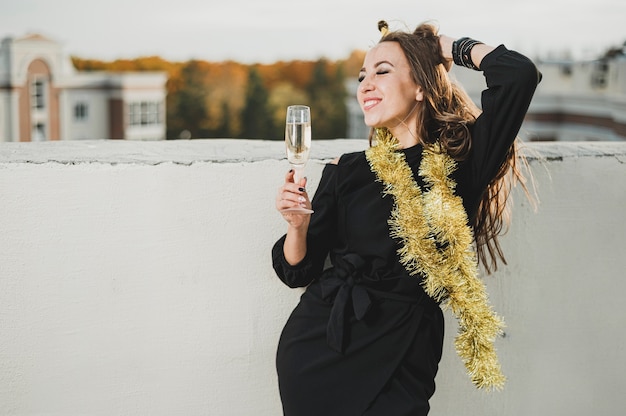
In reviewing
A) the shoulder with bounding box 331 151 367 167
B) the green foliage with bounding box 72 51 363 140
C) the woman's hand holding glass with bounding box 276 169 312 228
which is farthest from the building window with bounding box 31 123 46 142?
the woman's hand holding glass with bounding box 276 169 312 228

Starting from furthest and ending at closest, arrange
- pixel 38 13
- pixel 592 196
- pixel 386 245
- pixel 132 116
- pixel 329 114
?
pixel 329 114, pixel 38 13, pixel 132 116, pixel 592 196, pixel 386 245

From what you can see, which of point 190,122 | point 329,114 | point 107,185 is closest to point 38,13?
point 190,122

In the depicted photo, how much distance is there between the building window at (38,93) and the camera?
34241 millimetres

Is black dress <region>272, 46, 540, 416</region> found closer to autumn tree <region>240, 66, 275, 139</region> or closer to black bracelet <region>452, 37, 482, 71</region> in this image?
black bracelet <region>452, 37, 482, 71</region>

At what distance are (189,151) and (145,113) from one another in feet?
129

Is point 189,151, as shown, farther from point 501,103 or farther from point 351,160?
point 501,103

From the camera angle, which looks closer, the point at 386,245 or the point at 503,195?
the point at 386,245

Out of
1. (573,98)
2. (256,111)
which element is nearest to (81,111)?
(256,111)

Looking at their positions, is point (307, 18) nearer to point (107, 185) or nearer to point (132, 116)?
point (132, 116)

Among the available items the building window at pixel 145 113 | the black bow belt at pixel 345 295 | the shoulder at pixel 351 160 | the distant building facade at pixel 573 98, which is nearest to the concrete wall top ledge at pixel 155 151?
the shoulder at pixel 351 160

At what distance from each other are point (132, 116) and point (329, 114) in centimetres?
1684

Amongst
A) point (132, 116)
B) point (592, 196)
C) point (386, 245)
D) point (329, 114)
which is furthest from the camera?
point (329, 114)

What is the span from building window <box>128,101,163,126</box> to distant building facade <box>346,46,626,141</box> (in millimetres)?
20681

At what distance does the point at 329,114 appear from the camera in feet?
173
